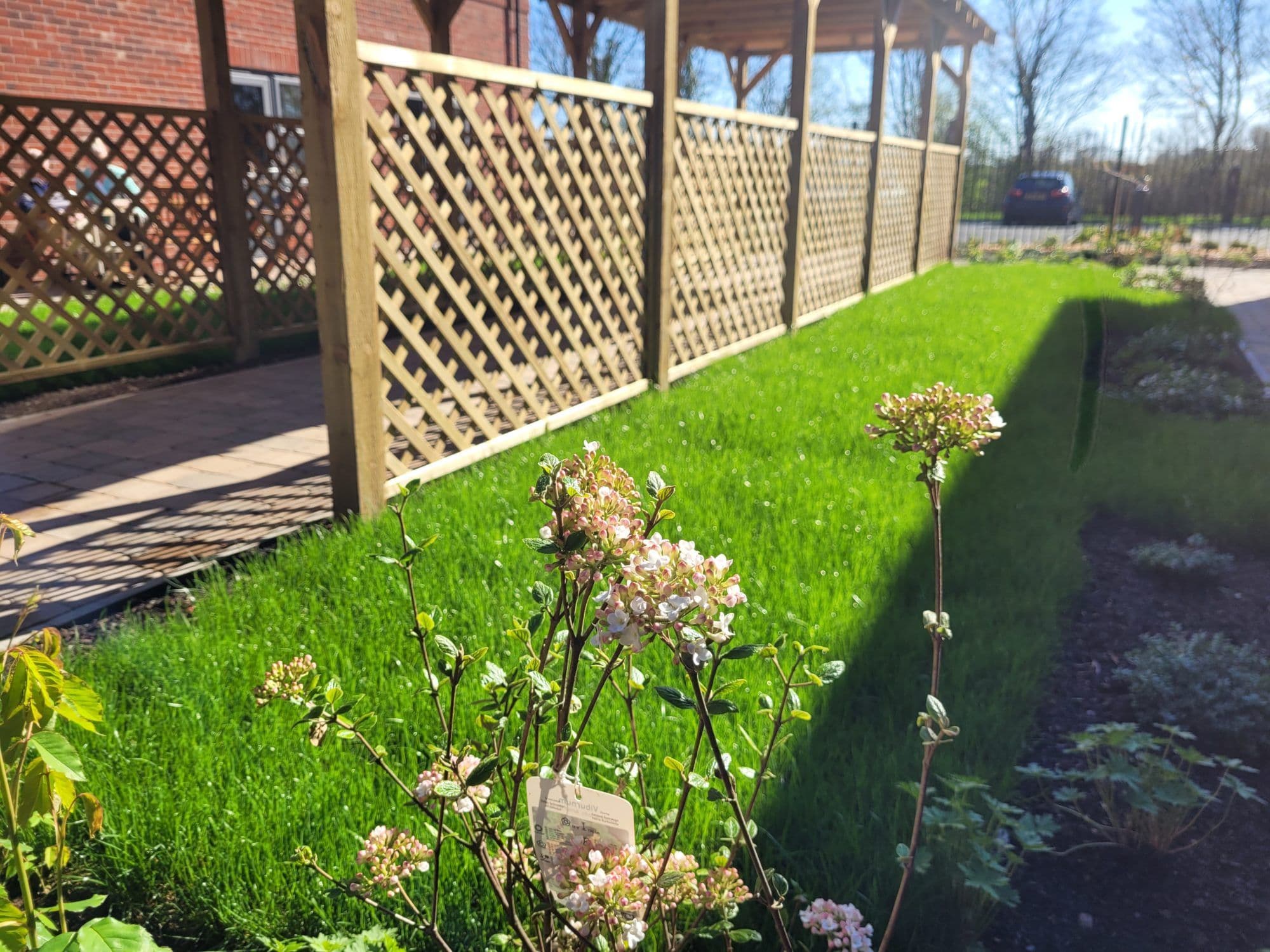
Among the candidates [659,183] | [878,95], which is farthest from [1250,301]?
[659,183]

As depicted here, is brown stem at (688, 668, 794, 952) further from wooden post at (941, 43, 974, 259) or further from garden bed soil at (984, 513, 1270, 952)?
wooden post at (941, 43, 974, 259)

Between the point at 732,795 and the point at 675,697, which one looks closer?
the point at 675,697

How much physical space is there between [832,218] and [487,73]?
5327 mm

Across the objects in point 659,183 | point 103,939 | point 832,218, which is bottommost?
point 103,939

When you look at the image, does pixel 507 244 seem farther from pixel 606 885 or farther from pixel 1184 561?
pixel 606 885

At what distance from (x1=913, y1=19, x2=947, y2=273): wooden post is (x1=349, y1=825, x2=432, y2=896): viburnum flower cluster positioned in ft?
36.4

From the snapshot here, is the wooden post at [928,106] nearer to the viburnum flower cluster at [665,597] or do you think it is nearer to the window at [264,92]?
the window at [264,92]

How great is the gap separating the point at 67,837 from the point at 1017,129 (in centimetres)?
3853

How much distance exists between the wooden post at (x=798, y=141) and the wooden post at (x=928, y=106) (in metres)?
4.03

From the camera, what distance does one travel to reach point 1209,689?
7.50ft

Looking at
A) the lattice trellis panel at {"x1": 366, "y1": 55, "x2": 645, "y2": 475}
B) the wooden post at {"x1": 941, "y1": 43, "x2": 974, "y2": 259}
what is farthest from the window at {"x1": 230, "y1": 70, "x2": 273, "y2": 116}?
the wooden post at {"x1": 941, "y1": 43, "x2": 974, "y2": 259}

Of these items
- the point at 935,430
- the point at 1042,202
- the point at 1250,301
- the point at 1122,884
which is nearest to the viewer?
the point at 935,430

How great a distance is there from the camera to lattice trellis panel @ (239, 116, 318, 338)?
6.70 meters

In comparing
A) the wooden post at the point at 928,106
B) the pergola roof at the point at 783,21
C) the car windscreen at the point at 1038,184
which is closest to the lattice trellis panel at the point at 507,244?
the pergola roof at the point at 783,21
